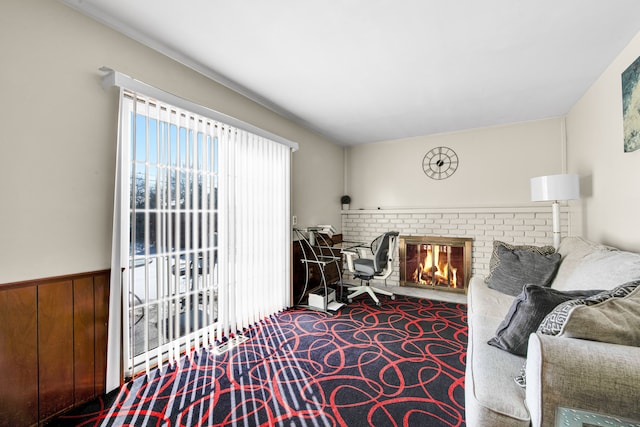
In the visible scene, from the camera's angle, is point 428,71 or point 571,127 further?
point 571,127

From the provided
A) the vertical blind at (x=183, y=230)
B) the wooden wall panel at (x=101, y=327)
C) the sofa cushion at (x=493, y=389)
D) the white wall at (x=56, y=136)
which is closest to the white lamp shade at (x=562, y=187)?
the sofa cushion at (x=493, y=389)

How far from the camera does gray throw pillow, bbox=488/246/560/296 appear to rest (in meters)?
2.36

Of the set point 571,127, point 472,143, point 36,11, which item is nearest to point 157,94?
point 36,11

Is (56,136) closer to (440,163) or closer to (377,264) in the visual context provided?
(377,264)

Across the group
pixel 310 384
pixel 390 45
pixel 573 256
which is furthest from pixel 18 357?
pixel 573 256

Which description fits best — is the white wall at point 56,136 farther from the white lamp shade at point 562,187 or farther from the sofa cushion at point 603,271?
the white lamp shade at point 562,187

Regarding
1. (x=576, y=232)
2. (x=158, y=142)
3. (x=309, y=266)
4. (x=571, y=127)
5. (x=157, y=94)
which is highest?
(x=571, y=127)

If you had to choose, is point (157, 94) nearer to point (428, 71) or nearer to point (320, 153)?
point (428, 71)

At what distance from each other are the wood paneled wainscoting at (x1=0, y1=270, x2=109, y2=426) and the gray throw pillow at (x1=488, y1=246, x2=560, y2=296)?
10.3ft

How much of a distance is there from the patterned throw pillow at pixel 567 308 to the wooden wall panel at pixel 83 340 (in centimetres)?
239

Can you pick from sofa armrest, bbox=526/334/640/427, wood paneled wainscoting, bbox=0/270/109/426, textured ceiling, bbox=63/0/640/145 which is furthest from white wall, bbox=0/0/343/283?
sofa armrest, bbox=526/334/640/427

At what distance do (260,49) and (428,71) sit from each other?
1436 millimetres

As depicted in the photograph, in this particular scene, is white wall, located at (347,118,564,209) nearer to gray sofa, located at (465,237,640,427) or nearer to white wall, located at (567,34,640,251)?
white wall, located at (567,34,640,251)

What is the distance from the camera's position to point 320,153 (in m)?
4.26
